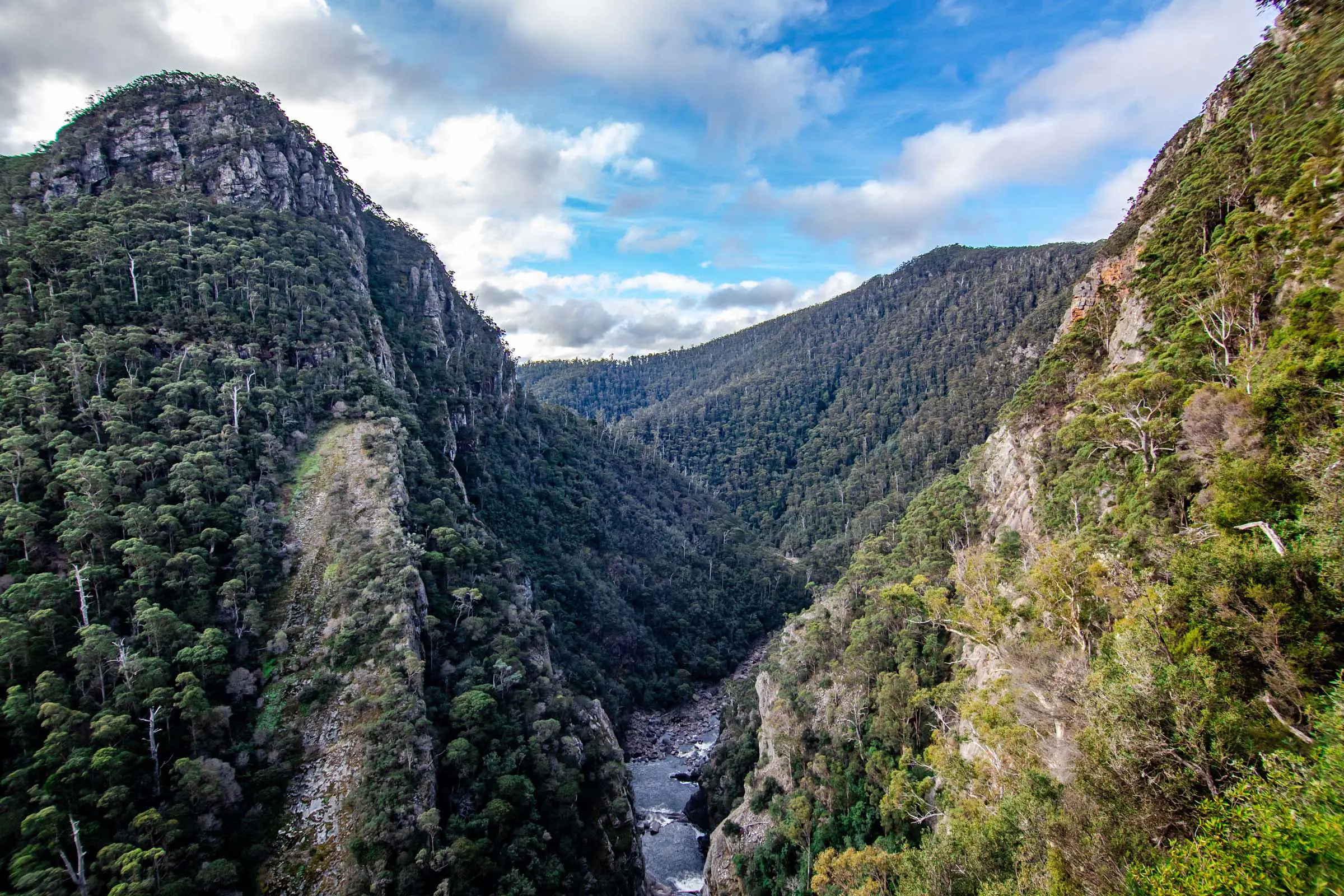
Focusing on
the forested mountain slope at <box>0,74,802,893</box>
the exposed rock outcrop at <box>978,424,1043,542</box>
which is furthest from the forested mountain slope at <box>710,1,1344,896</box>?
the forested mountain slope at <box>0,74,802,893</box>

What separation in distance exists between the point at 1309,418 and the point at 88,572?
52.5 m

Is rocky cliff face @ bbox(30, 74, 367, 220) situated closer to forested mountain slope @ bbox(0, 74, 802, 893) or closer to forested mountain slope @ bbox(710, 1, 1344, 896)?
forested mountain slope @ bbox(0, 74, 802, 893)

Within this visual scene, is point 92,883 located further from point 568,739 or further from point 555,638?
point 555,638

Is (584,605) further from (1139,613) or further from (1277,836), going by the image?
(1277,836)

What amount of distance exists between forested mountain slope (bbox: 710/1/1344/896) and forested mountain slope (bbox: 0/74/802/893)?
17.7 m

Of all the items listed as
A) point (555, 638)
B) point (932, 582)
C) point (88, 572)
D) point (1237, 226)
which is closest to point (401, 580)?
point (88, 572)

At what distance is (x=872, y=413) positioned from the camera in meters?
156

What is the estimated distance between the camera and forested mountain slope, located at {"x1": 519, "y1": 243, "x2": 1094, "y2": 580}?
372ft

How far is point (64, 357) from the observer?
135 feet

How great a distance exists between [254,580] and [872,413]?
14827 centimetres

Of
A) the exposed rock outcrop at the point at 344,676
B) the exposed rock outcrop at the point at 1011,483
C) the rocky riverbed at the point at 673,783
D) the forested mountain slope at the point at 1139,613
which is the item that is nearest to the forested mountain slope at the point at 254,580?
the exposed rock outcrop at the point at 344,676

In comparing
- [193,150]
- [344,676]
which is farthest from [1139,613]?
[193,150]

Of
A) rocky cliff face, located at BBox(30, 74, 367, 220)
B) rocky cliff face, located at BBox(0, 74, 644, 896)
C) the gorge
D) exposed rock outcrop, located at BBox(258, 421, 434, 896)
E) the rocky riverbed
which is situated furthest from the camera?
rocky cliff face, located at BBox(30, 74, 367, 220)

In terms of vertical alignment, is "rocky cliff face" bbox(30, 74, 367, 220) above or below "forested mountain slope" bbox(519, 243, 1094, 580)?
above
